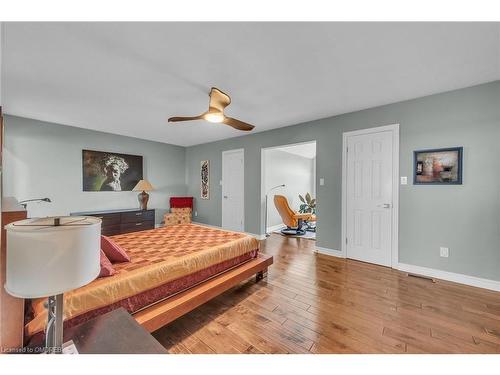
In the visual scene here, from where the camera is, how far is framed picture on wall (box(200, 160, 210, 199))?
586 centimetres

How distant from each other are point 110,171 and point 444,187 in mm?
6058

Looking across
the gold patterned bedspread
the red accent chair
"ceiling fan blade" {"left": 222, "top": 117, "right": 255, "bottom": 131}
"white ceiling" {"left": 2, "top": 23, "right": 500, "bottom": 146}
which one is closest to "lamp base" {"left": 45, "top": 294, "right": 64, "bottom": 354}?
the gold patterned bedspread

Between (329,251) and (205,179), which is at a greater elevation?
(205,179)

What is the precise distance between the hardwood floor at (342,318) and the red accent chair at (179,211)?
136 inches

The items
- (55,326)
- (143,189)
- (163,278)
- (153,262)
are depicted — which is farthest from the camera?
(143,189)

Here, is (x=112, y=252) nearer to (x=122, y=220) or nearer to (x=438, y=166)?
(x=122, y=220)

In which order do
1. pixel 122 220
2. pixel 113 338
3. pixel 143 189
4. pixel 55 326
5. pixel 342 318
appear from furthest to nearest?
1. pixel 143 189
2. pixel 122 220
3. pixel 342 318
4. pixel 113 338
5. pixel 55 326

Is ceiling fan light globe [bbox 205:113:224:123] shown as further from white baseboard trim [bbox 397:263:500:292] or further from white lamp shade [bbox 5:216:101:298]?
white baseboard trim [bbox 397:263:500:292]

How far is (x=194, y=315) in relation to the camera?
1.97 metres

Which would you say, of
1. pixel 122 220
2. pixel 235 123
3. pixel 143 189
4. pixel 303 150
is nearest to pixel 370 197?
pixel 235 123

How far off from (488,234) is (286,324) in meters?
2.65

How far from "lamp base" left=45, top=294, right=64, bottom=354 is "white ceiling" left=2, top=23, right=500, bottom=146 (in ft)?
6.06

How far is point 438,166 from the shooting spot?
275 centimetres

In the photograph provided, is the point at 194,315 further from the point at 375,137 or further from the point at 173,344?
the point at 375,137
